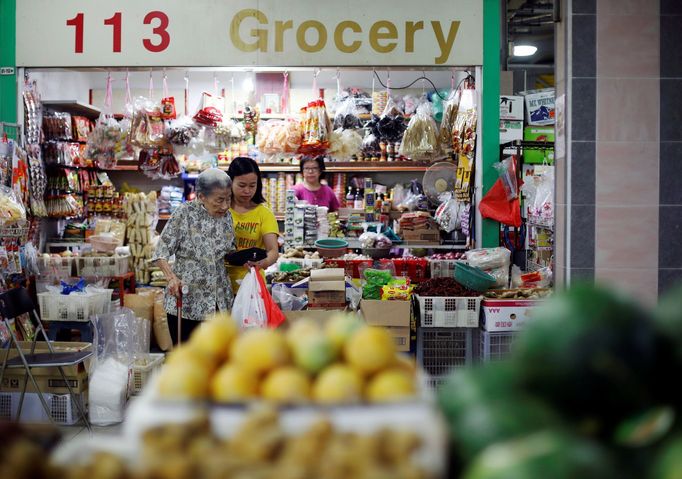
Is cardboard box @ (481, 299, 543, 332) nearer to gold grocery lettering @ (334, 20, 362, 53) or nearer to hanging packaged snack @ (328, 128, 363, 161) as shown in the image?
gold grocery lettering @ (334, 20, 362, 53)

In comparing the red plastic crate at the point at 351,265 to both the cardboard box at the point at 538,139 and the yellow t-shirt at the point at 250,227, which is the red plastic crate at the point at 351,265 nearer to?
the yellow t-shirt at the point at 250,227

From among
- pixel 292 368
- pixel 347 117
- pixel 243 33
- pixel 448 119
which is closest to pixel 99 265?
pixel 243 33

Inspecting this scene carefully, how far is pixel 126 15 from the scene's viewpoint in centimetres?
618

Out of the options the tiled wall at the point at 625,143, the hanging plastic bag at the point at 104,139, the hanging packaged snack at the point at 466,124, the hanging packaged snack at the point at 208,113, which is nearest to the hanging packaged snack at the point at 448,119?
the hanging packaged snack at the point at 466,124

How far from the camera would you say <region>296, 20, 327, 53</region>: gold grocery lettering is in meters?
6.17

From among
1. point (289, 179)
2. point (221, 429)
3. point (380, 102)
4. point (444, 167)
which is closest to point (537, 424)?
point (221, 429)

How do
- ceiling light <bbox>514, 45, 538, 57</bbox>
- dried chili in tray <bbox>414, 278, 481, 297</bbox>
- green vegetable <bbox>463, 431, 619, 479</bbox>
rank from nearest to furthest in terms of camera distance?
green vegetable <bbox>463, 431, 619, 479</bbox> < dried chili in tray <bbox>414, 278, 481, 297</bbox> < ceiling light <bbox>514, 45, 538, 57</bbox>

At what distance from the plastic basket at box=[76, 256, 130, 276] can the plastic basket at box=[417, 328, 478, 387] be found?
3520mm

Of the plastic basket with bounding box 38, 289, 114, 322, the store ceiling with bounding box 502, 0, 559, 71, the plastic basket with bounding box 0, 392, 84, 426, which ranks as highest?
the store ceiling with bounding box 502, 0, 559, 71

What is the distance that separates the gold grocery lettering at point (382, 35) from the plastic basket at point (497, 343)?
275 cm

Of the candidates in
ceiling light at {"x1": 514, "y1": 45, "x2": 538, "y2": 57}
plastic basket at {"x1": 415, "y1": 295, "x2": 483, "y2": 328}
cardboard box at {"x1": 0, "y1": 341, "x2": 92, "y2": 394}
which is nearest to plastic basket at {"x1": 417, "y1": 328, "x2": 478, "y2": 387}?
plastic basket at {"x1": 415, "y1": 295, "x2": 483, "y2": 328}

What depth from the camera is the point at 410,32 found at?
6160mm

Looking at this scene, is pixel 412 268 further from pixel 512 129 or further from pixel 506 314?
pixel 512 129

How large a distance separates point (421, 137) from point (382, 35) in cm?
106
